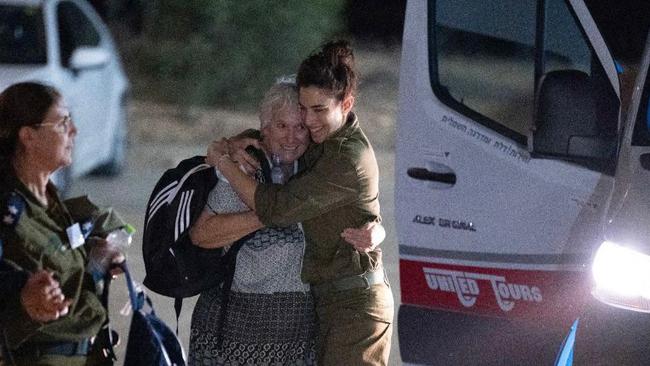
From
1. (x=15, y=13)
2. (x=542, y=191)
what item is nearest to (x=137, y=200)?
(x=15, y=13)

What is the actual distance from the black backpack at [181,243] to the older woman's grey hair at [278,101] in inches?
8.8

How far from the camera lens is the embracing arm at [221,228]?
3.64 meters

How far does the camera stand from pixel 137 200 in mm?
10695

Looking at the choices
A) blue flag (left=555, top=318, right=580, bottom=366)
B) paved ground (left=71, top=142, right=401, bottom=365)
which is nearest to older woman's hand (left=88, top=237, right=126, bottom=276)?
blue flag (left=555, top=318, right=580, bottom=366)

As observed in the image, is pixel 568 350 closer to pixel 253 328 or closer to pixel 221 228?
pixel 253 328

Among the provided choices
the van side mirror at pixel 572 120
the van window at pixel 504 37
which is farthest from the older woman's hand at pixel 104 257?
the van window at pixel 504 37

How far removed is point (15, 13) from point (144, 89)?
6.35 metres

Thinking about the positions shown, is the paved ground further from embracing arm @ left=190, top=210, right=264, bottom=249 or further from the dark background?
embracing arm @ left=190, top=210, right=264, bottom=249

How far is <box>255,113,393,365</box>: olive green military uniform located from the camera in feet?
12.1

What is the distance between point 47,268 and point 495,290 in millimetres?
1859

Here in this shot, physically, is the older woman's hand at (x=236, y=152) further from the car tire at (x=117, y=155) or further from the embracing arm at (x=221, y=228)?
the car tire at (x=117, y=155)

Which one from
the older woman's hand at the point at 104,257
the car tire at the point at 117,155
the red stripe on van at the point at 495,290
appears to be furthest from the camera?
the car tire at the point at 117,155

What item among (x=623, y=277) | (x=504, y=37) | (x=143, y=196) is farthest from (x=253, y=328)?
(x=143, y=196)

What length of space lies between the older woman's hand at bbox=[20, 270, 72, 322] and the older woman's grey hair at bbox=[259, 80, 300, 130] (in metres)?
0.84
